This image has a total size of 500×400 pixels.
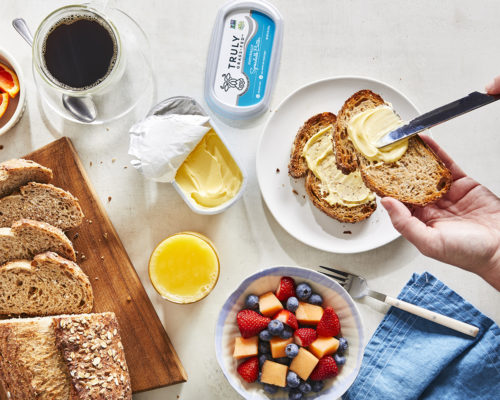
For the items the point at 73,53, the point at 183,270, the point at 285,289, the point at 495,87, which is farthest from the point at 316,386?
the point at 73,53

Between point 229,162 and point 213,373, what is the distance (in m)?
0.86

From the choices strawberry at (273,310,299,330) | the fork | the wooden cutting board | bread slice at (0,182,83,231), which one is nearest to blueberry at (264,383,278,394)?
strawberry at (273,310,299,330)

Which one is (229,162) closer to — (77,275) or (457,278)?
(77,275)

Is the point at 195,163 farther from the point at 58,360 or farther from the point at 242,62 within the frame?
the point at 58,360

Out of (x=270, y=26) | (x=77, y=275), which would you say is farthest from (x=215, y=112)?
(x=77, y=275)

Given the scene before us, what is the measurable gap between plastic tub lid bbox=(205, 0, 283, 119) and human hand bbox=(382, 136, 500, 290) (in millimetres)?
666

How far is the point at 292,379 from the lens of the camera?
1.69 m

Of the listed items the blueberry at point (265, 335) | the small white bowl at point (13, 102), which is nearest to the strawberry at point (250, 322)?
the blueberry at point (265, 335)

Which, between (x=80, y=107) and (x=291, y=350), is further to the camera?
(x=80, y=107)

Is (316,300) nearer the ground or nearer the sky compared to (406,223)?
nearer the ground

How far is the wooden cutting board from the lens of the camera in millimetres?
1864

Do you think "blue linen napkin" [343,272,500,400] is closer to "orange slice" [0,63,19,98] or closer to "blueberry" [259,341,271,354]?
"blueberry" [259,341,271,354]

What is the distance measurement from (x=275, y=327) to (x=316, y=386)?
11.2 inches

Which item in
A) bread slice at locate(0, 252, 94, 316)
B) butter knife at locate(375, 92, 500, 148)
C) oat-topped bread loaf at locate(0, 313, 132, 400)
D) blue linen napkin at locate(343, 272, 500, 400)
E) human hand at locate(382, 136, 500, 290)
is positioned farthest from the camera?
blue linen napkin at locate(343, 272, 500, 400)
